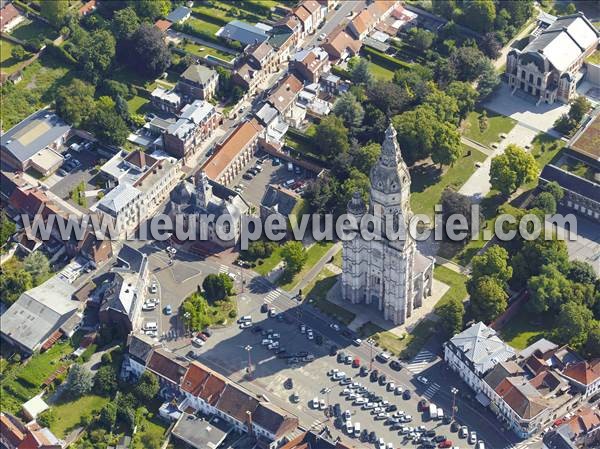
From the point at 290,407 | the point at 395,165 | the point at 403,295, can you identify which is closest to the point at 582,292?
the point at 403,295

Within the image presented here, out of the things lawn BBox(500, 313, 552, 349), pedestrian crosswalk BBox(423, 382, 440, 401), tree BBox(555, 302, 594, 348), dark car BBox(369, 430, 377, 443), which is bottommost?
dark car BBox(369, 430, 377, 443)

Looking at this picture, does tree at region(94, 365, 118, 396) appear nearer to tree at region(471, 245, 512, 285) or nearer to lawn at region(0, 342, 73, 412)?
lawn at region(0, 342, 73, 412)

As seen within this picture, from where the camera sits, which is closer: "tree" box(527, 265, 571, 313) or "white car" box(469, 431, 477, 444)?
"white car" box(469, 431, 477, 444)

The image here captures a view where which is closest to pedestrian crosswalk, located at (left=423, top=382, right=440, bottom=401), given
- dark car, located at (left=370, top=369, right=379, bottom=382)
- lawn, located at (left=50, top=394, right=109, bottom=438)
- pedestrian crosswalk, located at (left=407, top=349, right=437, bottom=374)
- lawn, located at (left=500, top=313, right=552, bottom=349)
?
pedestrian crosswalk, located at (left=407, top=349, right=437, bottom=374)

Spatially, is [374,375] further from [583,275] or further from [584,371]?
[583,275]

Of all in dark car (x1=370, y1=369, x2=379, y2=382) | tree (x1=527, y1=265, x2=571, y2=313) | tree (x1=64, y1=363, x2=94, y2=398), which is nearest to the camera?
tree (x1=64, y1=363, x2=94, y2=398)

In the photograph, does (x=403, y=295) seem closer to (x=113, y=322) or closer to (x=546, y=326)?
(x=546, y=326)

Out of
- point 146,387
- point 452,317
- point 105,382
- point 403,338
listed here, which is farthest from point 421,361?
point 105,382
